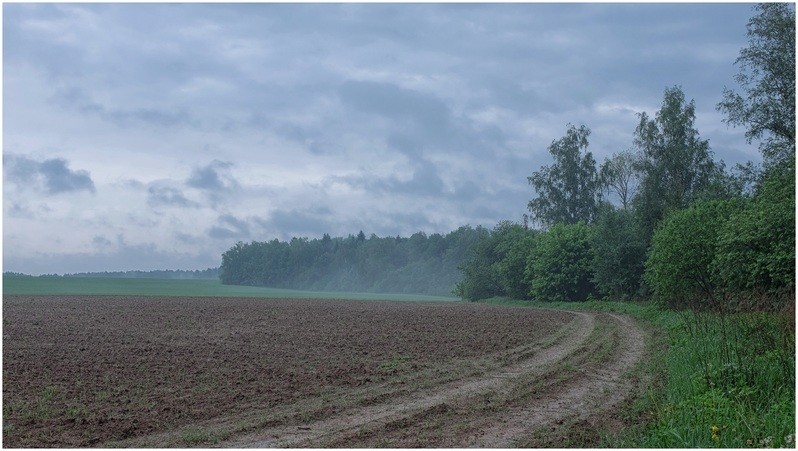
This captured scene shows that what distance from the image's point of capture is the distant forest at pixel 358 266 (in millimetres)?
169375

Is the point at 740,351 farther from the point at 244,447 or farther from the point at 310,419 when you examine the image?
the point at 244,447

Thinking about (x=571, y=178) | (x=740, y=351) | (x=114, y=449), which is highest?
(x=571, y=178)

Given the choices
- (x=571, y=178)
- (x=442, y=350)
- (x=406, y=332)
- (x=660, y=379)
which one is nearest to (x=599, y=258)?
(x=571, y=178)

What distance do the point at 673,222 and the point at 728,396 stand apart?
28582 mm

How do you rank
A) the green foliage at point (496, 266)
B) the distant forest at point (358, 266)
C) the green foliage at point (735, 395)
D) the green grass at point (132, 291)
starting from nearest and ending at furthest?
the green foliage at point (735, 395)
the green foliage at point (496, 266)
the green grass at point (132, 291)
the distant forest at point (358, 266)

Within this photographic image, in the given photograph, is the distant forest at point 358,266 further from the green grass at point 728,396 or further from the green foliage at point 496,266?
the green grass at point 728,396

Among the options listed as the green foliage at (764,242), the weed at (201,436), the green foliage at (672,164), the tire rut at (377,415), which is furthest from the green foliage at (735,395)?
the green foliage at (672,164)

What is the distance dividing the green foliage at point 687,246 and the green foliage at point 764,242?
451cm

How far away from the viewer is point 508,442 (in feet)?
33.2

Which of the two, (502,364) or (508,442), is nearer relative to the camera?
(508,442)

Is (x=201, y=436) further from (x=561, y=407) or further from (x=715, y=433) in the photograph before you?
(x=715, y=433)

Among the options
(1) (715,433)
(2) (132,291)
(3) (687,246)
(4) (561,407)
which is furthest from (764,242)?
(2) (132,291)

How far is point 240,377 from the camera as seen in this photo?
1673cm

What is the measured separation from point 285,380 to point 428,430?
6.10 m
